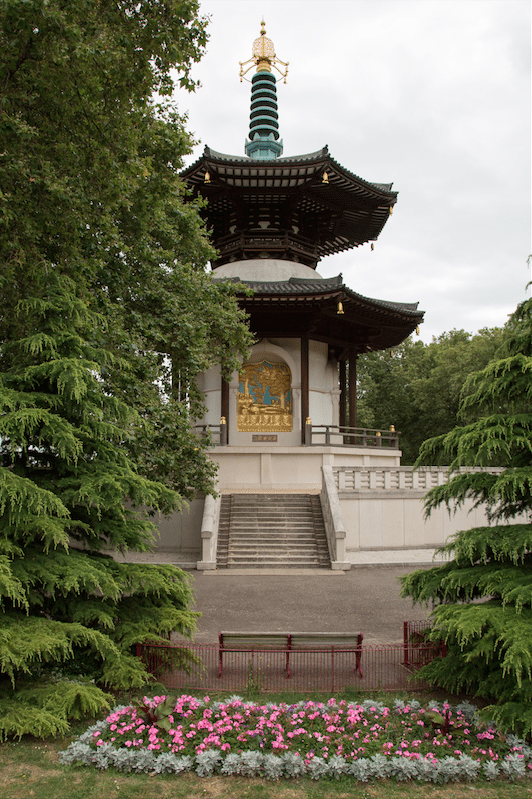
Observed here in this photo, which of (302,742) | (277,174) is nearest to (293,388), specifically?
(277,174)

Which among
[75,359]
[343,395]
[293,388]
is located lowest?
[75,359]

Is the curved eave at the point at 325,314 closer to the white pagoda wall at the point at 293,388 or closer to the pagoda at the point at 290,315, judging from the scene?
the pagoda at the point at 290,315

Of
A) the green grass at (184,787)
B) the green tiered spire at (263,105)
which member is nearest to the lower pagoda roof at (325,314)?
the green tiered spire at (263,105)

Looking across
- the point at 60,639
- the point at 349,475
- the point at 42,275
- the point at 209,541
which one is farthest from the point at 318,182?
the point at 60,639

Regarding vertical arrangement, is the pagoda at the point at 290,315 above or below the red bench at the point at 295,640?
above

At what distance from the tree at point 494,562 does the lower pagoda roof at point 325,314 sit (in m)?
13.8

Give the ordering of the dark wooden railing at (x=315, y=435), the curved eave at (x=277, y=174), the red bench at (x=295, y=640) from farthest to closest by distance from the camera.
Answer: the dark wooden railing at (x=315, y=435), the curved eave at (x=277, y=174), the red bench at (x=295, y=640)

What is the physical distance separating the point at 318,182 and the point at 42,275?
16.4 meters

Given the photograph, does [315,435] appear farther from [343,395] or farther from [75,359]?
[75,359]

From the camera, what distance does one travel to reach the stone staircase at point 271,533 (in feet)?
51.5

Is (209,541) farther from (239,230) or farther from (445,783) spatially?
(239,230)

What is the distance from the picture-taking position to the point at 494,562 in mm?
6812

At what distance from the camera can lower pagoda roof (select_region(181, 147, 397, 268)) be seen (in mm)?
20844

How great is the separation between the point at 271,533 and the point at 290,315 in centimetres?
882
